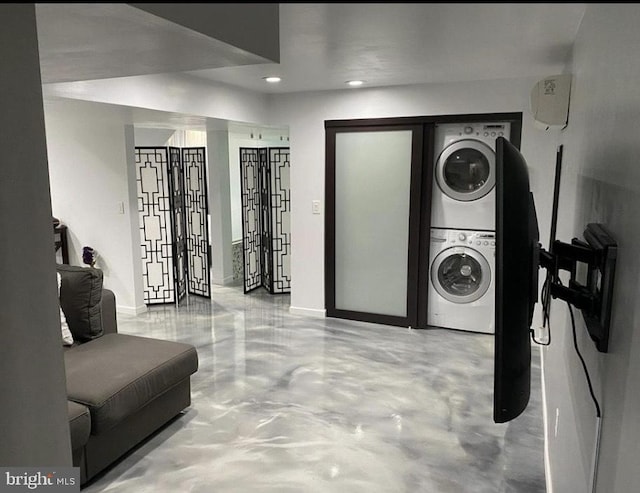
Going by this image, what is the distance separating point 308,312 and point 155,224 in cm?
198

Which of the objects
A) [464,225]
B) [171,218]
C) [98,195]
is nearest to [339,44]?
[464,225]

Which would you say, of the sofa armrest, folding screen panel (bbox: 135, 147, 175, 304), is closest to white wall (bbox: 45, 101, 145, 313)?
folding screen panel (bbox: 135, 147, 175, 304)

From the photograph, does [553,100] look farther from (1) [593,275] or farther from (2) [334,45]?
(1) [593,275]

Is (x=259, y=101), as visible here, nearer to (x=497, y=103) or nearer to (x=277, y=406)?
(x=497, y=103)

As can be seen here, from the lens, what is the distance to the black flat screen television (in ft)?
3.05

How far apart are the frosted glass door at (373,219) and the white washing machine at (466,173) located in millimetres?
297

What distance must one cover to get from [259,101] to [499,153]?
434 cm

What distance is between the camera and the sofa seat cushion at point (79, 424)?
2160mm

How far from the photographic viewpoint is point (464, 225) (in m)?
4.51

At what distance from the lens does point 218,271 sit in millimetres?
6578

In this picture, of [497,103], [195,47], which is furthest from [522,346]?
[497,103]

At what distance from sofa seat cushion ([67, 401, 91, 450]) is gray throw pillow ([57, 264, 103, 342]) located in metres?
0.81

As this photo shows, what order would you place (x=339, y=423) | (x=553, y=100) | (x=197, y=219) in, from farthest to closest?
(x=197, y=219), (x=339, y=423), (x=553, y=100)

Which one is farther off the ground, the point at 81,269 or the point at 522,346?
the point at 522,346
